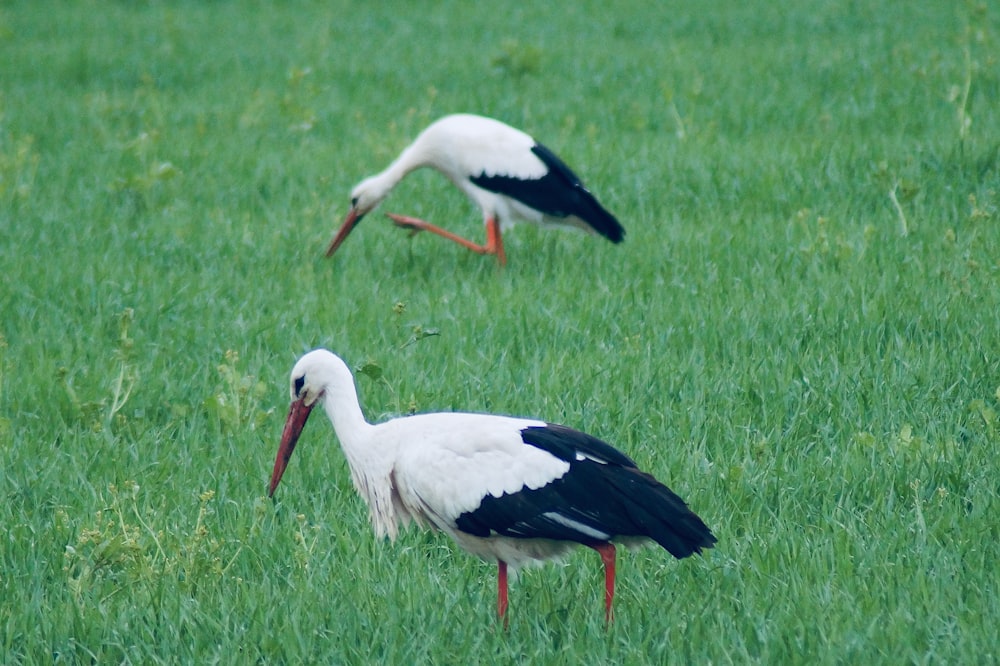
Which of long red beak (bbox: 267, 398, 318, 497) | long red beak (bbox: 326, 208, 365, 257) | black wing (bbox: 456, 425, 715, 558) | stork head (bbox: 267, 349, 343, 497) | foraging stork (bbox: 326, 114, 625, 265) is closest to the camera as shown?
black wing (bbox: 456, 425, 715, 558)

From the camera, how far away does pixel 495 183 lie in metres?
7.06

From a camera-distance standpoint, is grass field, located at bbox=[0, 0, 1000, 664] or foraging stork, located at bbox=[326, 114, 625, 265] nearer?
grass field, located at bbox=[0, 0, 1000, 664]

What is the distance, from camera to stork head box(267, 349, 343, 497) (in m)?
3.93

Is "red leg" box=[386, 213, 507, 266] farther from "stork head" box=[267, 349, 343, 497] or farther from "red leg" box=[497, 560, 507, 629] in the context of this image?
"red leg" box=[497, 560, 507, 629]

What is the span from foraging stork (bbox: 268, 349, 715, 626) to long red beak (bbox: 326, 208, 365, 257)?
331 centimetres

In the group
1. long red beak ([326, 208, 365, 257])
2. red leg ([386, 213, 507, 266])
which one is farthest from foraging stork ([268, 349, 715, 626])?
long red beak ([326, 208, 365, 257])

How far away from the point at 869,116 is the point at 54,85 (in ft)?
24.1

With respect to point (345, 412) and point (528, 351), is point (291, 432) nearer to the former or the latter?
point (345, 412)

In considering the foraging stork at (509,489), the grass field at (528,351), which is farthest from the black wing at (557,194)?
the foraging stork at (509,489)

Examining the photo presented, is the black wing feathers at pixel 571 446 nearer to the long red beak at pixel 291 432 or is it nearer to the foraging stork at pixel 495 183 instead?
→ the long red beak at pixel 291 432

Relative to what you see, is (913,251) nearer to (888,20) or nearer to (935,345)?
(935,345)

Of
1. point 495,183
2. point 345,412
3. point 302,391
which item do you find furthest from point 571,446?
point 495,183

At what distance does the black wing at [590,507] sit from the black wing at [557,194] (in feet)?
10.7

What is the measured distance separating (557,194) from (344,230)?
1.23 m
